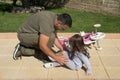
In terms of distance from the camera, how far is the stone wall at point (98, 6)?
1320 centimetres

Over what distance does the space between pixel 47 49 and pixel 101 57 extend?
148cm

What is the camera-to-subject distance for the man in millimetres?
6697

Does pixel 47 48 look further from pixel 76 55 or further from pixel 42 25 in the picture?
pixel 76 55

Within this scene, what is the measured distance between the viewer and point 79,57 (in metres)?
6.88

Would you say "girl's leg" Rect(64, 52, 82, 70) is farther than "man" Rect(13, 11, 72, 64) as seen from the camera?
Yes

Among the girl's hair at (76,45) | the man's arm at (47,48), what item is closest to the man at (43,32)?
the man's arm at (47,48)

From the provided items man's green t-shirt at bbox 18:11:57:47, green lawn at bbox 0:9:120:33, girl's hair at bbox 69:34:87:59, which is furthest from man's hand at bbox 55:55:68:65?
green lawn at bbox 0:9:120:33

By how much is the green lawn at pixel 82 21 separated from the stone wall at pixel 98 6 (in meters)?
0.31

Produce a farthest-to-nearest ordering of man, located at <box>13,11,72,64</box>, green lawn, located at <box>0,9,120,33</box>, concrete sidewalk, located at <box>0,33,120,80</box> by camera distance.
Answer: green lawn, located at <box>0,9,120,33</box> → man, located at <box>13,11,72,64</box> → concrete sidewalk, located at <box>0,33,120,80</box>

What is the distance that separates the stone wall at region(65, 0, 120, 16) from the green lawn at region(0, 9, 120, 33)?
31 cm

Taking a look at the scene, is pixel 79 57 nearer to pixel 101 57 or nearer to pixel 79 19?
pixel 101 57

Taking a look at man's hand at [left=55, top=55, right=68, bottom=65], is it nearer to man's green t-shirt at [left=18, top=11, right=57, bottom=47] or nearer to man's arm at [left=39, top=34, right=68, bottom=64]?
man's arm at [left=39, top=34, right=68, bottom=64]

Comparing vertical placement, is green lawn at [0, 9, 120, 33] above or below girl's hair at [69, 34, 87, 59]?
below

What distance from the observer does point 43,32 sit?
6.74 m
